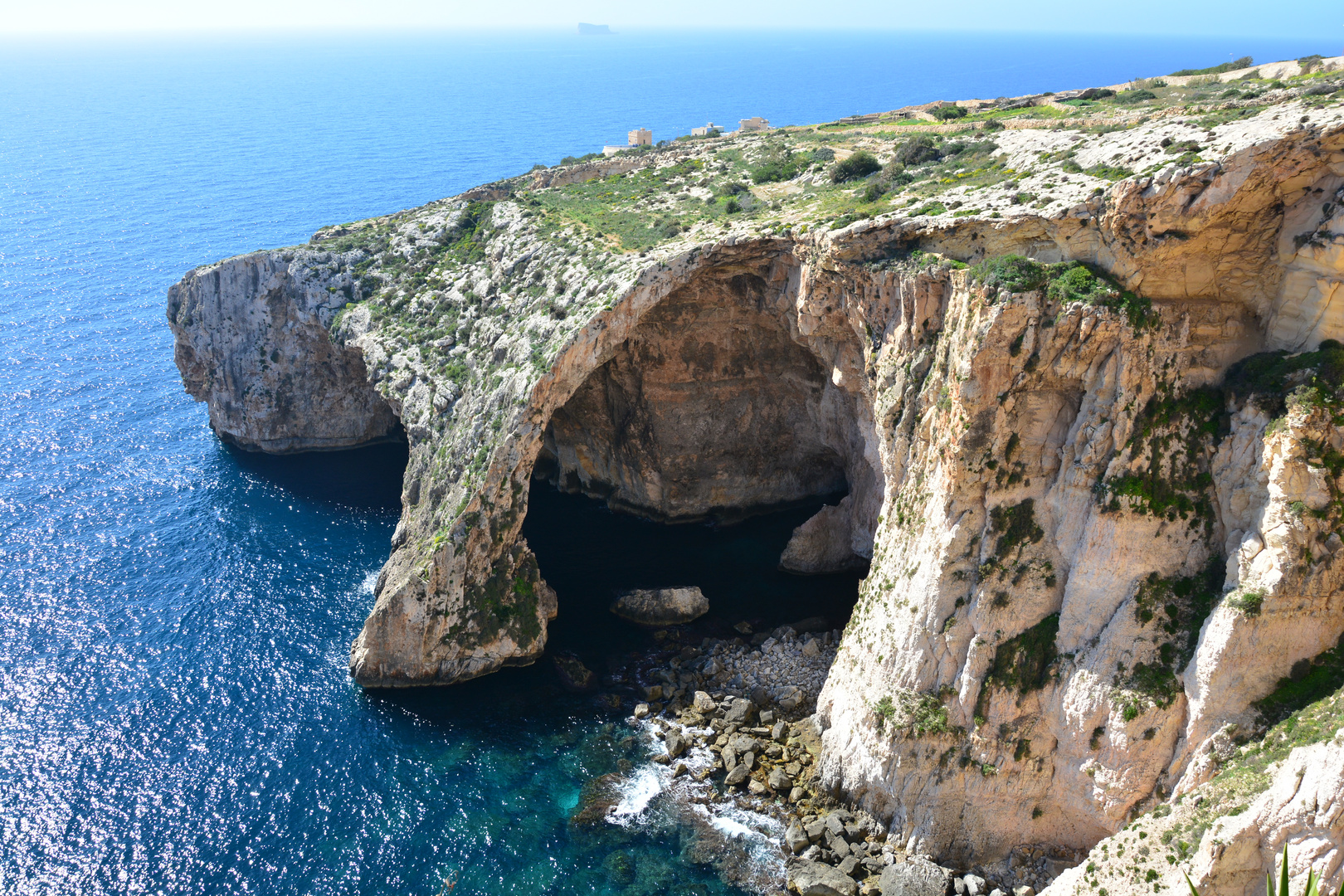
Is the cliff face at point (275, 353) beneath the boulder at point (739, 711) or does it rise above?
above

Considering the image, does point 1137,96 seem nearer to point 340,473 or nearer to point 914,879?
point 914,879

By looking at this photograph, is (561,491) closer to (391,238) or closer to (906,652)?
(391,238)

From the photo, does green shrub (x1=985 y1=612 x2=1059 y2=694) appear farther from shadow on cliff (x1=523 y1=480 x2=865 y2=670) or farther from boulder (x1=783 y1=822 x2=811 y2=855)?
shadow on cliff (x1=523 y1=480 x2=865 y2=670)

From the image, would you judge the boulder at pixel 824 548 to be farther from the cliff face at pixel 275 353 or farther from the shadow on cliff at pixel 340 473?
the cliff face at pixel 275 353

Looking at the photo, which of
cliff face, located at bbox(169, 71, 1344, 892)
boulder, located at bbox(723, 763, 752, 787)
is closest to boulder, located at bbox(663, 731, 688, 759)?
boulder, located at bbox(723, 763, 752, 787)

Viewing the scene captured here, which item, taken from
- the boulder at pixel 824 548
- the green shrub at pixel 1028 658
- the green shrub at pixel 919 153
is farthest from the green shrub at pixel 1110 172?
the boulder at pixel 824 548
